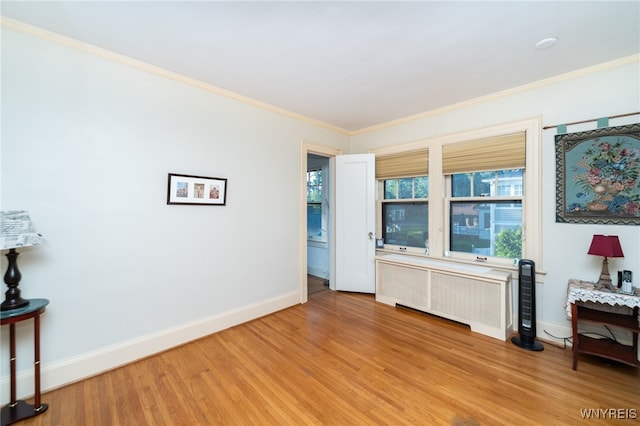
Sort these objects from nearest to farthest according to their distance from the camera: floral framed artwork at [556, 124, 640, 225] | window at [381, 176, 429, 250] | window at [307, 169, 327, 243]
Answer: floral framed artwork at [556, 124, 640, 225]
window at [381, 176, 429, 250]
window at [307, 169, 327, 243]

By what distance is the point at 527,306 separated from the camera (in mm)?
2645

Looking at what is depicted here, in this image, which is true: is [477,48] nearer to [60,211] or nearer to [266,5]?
[266,5]

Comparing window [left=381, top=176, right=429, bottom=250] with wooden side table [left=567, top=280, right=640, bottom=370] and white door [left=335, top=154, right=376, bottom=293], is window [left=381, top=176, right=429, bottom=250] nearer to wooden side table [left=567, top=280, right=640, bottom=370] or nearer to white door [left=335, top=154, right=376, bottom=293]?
white door [left=335, top=154, right=376, bottom=293]

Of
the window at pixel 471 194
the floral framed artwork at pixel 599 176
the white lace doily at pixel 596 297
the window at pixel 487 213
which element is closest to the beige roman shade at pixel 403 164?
the window at pixel 471 194

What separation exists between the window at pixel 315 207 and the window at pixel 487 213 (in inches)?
97.6

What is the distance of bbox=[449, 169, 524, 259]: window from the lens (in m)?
3.02

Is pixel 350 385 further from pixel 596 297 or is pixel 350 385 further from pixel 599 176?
pixel 599 176

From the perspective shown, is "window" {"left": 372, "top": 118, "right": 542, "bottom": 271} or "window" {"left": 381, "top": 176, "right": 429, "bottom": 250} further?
"window" {"left": 381, "top": 176, "right": 429, "bottom": 250}

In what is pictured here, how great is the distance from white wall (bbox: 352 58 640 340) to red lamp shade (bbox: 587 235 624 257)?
310 millimetres

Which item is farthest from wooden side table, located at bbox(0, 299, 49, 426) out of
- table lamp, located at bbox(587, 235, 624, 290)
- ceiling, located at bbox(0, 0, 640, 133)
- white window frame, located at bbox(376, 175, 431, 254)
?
table lamp, located at bbox(587, 235, 624, 290)

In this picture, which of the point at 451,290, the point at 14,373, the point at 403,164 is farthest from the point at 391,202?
the point at 14,373

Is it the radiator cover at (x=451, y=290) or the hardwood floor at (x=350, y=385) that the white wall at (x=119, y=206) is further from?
the radiator cover at (x=451, y=290)

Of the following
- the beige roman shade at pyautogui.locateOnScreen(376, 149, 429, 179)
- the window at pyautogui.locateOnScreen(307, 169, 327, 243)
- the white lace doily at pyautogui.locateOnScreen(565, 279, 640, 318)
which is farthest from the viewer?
the window at pyautogui.locateOnScreen(307, 169, 327, 243)

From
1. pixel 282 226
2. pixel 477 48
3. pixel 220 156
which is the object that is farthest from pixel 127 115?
pixel 477 48
